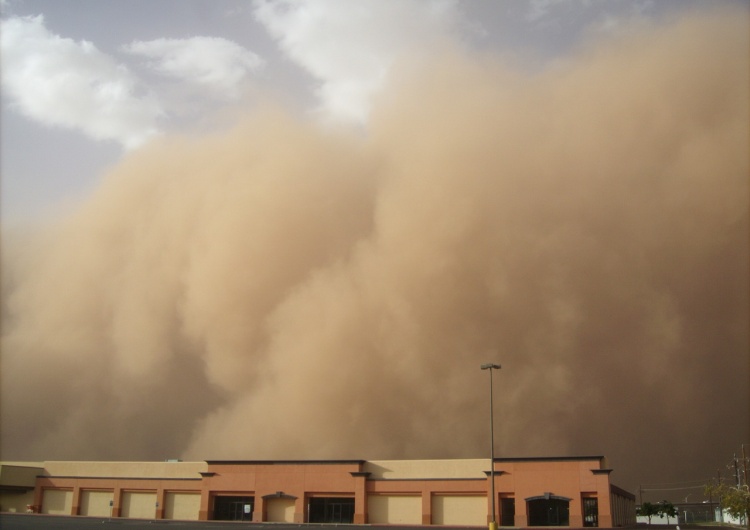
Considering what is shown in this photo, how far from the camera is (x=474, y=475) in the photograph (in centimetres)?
4031

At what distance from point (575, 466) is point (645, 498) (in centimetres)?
6370

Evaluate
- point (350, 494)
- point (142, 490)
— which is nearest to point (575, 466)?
point (350, 494)

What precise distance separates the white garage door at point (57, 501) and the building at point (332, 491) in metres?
0.07

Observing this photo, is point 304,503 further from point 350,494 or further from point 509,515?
point 509,515

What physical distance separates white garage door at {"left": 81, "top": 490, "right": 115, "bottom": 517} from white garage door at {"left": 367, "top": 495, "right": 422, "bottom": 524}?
1777cm

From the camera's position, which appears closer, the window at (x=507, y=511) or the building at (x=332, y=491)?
the building at (x=332, y=491)

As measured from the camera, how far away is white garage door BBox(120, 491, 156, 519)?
47.2 metres

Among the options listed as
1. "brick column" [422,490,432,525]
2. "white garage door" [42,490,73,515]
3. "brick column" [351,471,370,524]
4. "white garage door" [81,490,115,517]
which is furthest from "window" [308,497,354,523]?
"white garage door" [42,490,73,515]

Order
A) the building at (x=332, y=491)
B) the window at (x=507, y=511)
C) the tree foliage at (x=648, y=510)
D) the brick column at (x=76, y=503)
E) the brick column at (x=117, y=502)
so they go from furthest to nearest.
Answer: the tree foliage at (x=648, y=510) < the brick column at (x=76, y=503) < the brick column at (x=117, y=502) < the window at (x=507, y=511) < the building at (x=332, y=491)

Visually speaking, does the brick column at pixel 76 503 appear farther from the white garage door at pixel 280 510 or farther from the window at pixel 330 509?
the window at pixel 330 509

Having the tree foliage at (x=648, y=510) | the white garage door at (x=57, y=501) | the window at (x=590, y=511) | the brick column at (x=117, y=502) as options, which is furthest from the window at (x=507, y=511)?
the tree foliage at (x=648, y=510)

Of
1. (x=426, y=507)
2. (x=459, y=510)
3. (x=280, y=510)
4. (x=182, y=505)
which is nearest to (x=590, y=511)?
(x=459, y=510)

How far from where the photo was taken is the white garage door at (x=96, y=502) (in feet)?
160

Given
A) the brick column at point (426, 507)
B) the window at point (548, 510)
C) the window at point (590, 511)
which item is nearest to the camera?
the window at point (590, 511)
